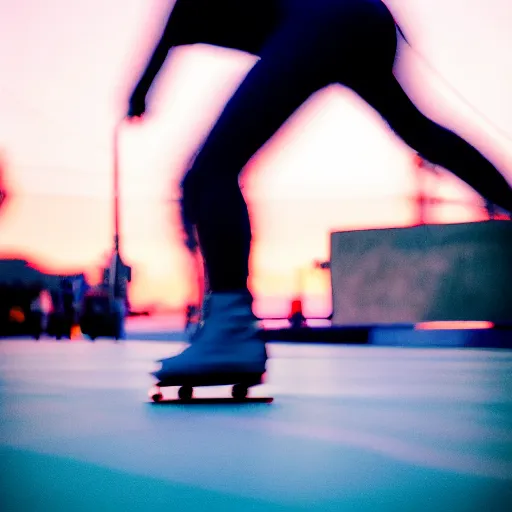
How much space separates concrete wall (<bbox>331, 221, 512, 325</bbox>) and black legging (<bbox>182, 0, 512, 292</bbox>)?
377 inches

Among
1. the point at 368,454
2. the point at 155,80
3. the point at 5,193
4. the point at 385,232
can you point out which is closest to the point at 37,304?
the point at 5,193

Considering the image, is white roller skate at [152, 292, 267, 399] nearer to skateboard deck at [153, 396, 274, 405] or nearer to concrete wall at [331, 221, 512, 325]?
skateboard deck at [153, 396, 274, 405]

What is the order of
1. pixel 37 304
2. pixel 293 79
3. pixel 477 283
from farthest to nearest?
1. pixel 37 304
2. pixel 477 283
3. pixel 293 79

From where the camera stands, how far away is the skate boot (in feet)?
7.29

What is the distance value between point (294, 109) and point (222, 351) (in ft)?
2.27

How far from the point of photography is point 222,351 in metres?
2.23

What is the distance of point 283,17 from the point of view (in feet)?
6.96

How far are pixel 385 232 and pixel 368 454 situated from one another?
38.8 ft

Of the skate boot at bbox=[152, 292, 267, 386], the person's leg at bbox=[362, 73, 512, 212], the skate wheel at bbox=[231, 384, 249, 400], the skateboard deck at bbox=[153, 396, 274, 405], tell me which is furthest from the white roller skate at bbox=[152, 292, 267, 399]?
the person's leg at bbox=[362, 73, 512, 212]

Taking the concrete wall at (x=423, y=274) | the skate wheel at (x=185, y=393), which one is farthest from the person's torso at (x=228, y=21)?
the concrete wall at (x=423, y=274)

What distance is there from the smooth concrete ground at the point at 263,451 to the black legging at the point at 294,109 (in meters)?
0.51

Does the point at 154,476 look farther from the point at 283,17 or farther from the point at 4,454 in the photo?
the point at 283,17

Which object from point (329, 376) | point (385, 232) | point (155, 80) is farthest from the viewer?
point (385, 232)

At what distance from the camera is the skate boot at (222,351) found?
222 centimetres
